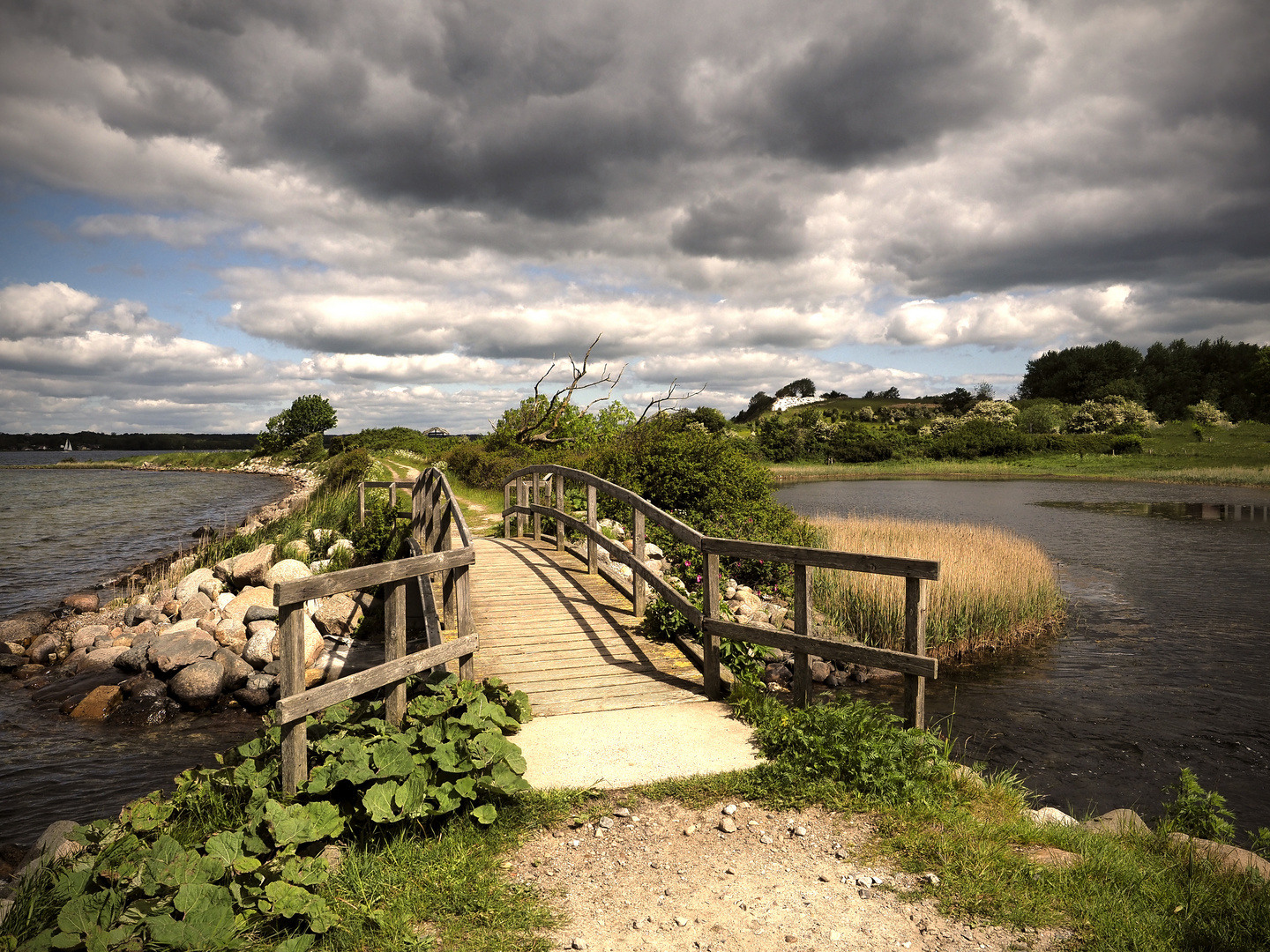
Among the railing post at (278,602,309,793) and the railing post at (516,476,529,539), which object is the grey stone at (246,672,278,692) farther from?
the railing post at (278,602,309,793)

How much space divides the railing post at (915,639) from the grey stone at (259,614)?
1066 centimetres

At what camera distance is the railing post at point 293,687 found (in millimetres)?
4273

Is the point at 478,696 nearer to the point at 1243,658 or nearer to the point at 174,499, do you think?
the point at 1243,658

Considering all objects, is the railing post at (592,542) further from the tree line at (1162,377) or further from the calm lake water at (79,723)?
the tree line at (1162,377)

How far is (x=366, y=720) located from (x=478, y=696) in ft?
2.44

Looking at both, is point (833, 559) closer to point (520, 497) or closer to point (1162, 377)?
point (520, 497)

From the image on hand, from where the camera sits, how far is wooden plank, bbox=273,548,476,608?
4191 millimetres

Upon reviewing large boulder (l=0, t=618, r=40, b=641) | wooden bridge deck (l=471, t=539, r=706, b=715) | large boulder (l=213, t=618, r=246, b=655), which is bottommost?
large boulder (l=0, t=618, r=40, b=641)

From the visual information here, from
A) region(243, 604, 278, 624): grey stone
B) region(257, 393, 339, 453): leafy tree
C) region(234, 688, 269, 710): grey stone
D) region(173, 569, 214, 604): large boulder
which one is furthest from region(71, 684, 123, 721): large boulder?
region(257, 393, 339, 453): leafy tree

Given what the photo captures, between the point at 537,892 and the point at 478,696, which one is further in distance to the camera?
the point at 478,696

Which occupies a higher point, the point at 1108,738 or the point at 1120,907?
the point at 1120,907

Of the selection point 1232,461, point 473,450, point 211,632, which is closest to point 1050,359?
point 1232,461

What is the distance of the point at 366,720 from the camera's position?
4883mm

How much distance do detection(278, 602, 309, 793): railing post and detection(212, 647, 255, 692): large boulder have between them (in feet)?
24.7
